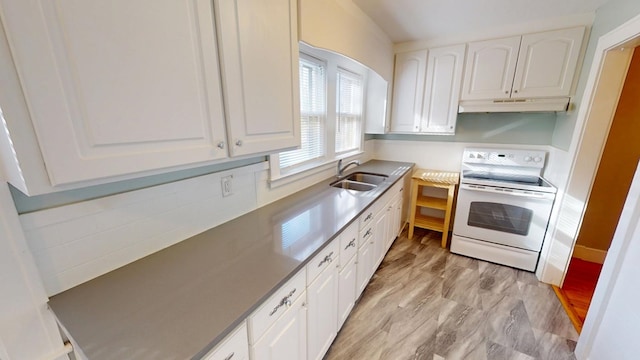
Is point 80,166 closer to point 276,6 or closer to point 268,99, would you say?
point 268,99

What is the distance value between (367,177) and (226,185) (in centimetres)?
170

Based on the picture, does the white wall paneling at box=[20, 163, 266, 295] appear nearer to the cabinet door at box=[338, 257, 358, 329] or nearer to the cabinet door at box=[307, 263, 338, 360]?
the cabinet door at box=[307, 263, 338, 360]

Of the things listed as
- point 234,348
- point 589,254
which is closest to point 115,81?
point 234,348

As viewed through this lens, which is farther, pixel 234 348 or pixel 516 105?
pixel 516 105

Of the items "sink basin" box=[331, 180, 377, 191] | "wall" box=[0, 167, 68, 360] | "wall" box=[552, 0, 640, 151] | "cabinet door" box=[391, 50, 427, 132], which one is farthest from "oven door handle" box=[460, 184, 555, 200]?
"wall" box=[0, 167, 68, 360]

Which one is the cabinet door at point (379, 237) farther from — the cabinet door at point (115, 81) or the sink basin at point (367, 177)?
the cabinet door at point (115, 81)

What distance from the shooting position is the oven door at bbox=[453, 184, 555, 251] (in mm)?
2281

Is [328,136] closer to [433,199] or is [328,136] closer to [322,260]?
[322,260]

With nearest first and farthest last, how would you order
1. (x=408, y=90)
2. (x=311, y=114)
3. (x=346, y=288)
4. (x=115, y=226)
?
(x=115, y=226) < (x=346, y=288) < (x=311, y=114) < (x=408, y=90)

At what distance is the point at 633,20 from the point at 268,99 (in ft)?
7.65

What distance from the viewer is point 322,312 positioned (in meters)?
1.35

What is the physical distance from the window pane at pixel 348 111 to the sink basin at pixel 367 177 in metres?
0.33

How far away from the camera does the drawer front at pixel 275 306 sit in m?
0.85

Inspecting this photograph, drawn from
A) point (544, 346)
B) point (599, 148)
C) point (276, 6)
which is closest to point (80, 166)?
point (276, 6)
